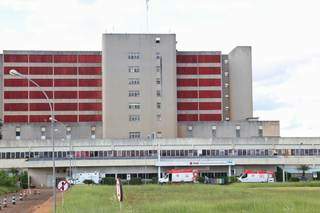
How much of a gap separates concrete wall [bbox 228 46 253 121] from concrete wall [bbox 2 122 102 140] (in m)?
28.7

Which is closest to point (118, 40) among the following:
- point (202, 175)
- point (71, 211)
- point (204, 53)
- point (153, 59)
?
point (153, 59)

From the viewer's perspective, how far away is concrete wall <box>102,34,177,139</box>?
128 metres

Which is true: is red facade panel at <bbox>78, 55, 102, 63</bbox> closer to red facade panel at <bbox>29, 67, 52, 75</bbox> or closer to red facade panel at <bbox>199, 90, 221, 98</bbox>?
red facade panel at <bbox>29, 67, 52, 75</bbox>

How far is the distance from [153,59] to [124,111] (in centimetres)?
1120

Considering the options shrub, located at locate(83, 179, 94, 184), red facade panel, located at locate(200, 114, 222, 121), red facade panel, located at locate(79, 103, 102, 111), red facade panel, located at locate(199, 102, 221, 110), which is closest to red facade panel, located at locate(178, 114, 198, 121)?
red facade panel, located at locate(200, 114, 222, 121)

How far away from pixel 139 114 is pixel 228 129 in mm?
17185

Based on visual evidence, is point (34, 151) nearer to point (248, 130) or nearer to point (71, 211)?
point (248, 130)

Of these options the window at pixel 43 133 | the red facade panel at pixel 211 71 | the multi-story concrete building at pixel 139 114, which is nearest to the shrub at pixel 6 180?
the multi-story concrete building at pixel 139 114

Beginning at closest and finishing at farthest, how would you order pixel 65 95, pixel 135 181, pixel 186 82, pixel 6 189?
pixel 6 189 < pixel 135 181 < pixel 65 95 < pixel 186 82

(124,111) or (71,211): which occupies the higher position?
(124,111)

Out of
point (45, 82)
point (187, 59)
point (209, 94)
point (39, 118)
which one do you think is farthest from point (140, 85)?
point (39, 118)

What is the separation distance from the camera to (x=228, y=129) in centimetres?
12988

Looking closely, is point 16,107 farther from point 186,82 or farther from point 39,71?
point 186,82

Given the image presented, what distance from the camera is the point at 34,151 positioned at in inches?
4771
